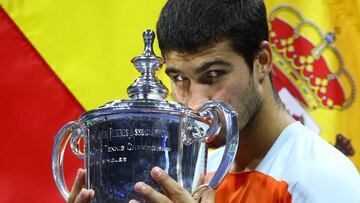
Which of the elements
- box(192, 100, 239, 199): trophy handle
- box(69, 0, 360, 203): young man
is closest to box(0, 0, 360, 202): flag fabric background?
box(69, 0, 360, 203): young man

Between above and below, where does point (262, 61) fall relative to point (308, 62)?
below

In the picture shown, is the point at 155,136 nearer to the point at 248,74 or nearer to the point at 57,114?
the point at 248,74

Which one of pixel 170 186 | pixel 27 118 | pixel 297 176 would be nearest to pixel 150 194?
pixel 170 186

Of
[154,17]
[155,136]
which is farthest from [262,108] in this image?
[154,17]

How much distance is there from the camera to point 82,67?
1820mm

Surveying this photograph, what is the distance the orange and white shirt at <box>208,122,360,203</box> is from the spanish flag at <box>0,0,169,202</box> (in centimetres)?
70

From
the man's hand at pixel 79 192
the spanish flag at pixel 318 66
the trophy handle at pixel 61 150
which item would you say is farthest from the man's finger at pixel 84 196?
the spanish flag at pixel 318 66

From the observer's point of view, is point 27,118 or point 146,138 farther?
point 27,118

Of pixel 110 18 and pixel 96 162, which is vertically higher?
pixel 110 18

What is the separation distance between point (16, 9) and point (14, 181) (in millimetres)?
455

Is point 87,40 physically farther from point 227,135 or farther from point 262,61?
point 227,135

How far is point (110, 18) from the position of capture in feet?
5.98

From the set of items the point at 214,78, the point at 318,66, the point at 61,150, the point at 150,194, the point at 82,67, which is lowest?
the point at 150,194

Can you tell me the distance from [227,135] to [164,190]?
0.39ft
